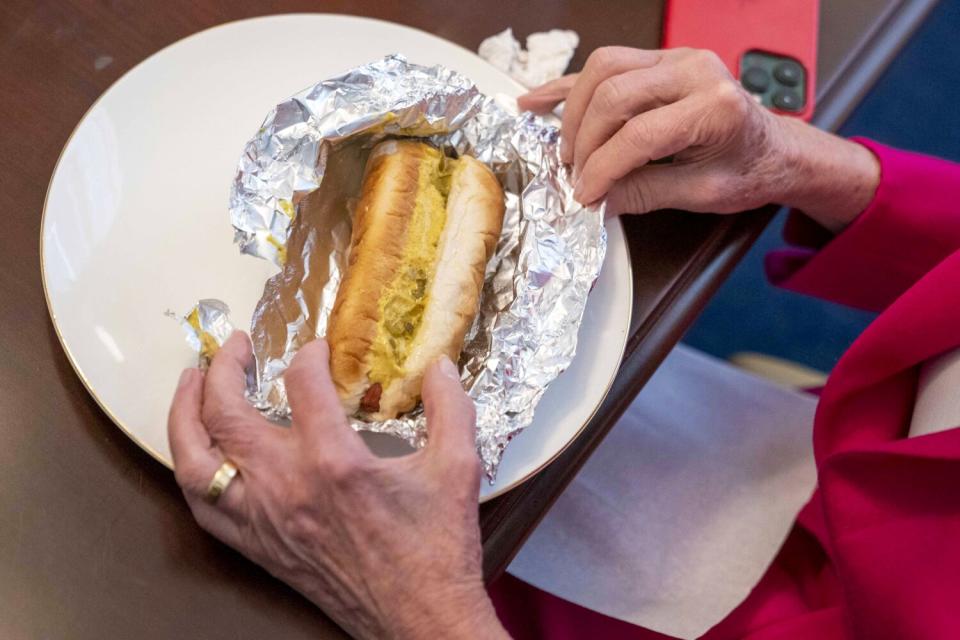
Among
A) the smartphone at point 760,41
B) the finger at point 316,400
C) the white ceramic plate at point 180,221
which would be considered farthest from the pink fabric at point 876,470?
the finger at point 316,400

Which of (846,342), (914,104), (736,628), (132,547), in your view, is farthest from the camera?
(914,104)

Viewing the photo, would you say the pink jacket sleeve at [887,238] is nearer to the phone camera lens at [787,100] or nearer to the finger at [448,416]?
the phone camera lens at [787,100]

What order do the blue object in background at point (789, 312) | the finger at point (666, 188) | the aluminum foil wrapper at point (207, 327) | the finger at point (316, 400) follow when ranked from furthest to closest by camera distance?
the blue object in background at point (789, 312)
the finger at point (666, 188)
the aluminum foil wrapper at point (207, 327)
the finger at point (316, 400)

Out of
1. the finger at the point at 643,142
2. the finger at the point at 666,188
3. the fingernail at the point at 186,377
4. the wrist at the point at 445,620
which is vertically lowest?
the wrist at the point at 445,620

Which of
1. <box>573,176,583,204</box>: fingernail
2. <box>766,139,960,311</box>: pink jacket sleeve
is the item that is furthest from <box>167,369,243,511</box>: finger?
<box>766,139,960,311</box>: pink jacket sleeve

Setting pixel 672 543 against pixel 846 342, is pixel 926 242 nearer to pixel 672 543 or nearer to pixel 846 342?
pixel 672 543

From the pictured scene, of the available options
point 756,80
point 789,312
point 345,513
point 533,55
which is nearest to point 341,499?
point 345,513

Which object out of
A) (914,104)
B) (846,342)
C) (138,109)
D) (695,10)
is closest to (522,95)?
(695,10)
